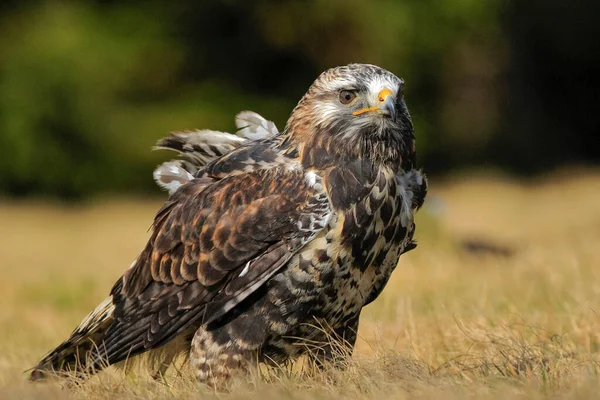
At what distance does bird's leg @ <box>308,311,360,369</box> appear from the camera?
3.92 metres

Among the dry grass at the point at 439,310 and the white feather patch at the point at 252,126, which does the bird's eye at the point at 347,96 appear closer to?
the white feather patch at the point at 252,126

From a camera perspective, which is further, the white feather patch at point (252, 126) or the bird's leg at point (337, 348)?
the white feather patch at point (252, 126)

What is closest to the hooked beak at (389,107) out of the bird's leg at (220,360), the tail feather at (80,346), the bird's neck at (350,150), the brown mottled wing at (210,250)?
the bird's neck at (350,150)

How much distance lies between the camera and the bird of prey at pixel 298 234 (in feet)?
12.4

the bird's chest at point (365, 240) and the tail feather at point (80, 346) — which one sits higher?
the bird's chest at point (365, 240)

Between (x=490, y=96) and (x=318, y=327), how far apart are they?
13.8 metres

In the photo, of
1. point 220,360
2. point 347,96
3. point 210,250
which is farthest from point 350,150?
point 220,360

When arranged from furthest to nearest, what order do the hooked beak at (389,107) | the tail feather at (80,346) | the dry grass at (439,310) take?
the tail feather at (80,346) → the hooked beak at (389,107) → the dry grass at (439,310)

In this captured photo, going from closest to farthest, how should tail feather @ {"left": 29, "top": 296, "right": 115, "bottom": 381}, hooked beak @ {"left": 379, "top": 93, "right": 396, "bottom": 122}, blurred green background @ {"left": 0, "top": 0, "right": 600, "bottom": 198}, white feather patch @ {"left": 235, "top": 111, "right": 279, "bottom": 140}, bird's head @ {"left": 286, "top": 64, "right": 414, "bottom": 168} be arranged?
1. hooked beak @ {"left": 379, "top": 93, "right": 396, "bottom": 122}
2. bird's head @ {"left": 286, "top": 64, "right": 414, "bottom": 168}
3. tail feather @ {"left": 29, "top": 296, "right": 115, "bottom": 381}
4. white feather patch @ {"left": 235, "top": 111, "right": 279, "bottom": 140}
5. blurred green background @ {"left": 0, "top": 0, "right": 600, "bottom": 198}

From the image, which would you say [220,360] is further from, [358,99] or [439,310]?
[439,310]

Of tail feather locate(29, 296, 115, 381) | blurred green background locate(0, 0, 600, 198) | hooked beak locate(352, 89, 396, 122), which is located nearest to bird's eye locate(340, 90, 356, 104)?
hooked beak locate(352, 89, 396, 122)

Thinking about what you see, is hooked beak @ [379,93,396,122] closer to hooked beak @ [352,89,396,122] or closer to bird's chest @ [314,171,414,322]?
hooked beak @ [352,89,396,122]

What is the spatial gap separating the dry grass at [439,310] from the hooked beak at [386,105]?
924 millimetres

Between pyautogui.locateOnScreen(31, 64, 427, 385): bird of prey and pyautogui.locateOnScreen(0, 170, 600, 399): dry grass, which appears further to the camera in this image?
pyautogui.locateOnScreen(31, 64, 427, 385): bird of prey
